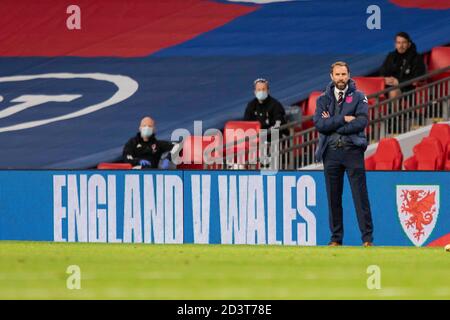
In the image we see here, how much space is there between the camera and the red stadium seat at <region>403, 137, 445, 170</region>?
1433 centimetres

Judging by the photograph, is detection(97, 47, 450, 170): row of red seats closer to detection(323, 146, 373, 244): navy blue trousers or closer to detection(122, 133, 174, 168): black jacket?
detection(122, 133, 174, 168): black jacket

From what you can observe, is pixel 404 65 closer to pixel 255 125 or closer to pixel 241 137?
pixel 255 125

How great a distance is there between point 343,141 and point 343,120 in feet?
0.73

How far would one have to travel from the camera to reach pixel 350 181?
11.9m

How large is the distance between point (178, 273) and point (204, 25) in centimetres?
1073

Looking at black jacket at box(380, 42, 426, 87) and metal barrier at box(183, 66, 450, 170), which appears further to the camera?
black jacket at box(380, 42, 426, 87)

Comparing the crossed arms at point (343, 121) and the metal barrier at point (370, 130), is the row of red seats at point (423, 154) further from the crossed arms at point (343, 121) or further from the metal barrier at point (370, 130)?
the crossed arms at point (343, 121)

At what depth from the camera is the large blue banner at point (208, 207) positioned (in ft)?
44.1

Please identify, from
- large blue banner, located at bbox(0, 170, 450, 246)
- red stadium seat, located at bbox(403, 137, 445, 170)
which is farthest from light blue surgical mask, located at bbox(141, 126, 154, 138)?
red stadium seat, located at bbox(403, 137, 445, 170)

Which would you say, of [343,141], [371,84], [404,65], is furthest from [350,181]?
[371,84]

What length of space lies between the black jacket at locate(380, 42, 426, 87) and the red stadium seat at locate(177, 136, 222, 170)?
2.83m

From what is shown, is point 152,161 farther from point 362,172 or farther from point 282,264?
point 282,264

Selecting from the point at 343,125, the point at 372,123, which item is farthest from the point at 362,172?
the point at 372,123

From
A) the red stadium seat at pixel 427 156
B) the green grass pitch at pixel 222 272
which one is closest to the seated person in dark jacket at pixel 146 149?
the red stadium seat at pixel 427 156
